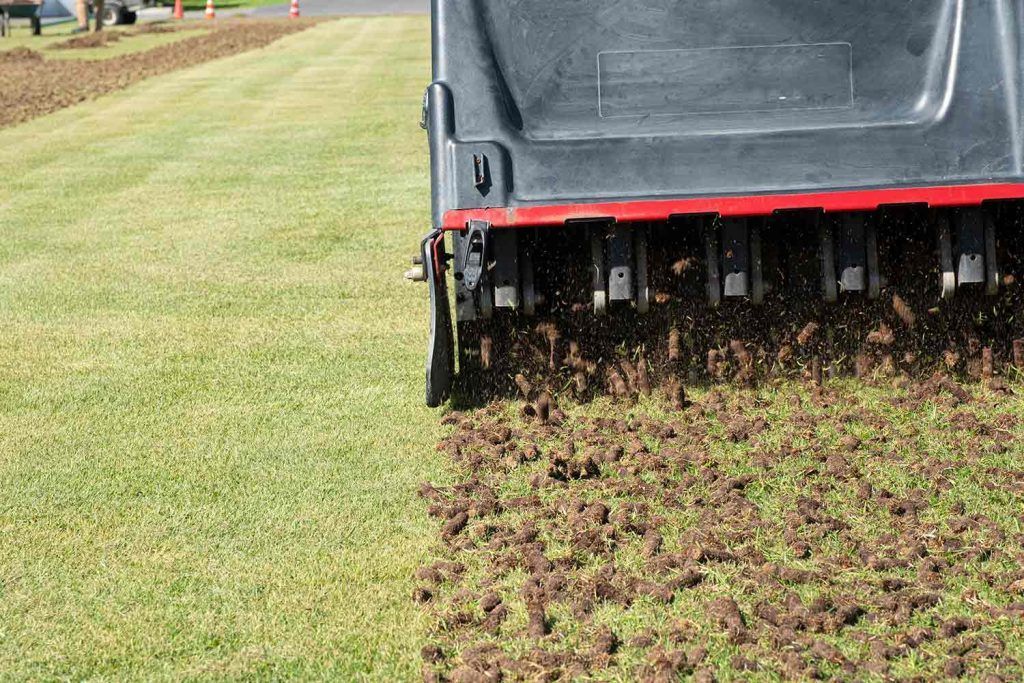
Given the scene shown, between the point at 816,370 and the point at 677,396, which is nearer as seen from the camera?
the point at 677,396

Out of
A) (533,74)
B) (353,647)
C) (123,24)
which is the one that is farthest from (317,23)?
(353,647)

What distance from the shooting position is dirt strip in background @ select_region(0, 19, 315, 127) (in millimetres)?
18244

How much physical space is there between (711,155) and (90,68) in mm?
18861

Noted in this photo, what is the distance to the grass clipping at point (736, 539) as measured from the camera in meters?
3.64

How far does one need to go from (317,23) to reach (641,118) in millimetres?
27129

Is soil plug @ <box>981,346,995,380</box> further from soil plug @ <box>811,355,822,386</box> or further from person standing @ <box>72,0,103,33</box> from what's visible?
person standing @ <box>72,0,103,33</box>

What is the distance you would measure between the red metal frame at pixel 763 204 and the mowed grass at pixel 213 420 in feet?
3.23

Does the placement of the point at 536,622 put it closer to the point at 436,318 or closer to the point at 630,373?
the point at 436,318

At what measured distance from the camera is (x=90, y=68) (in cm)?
2245

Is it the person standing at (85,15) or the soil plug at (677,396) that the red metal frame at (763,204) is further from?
the person standing at (85,15)

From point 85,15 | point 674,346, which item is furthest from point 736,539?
point 85,15

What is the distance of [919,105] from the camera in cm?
563

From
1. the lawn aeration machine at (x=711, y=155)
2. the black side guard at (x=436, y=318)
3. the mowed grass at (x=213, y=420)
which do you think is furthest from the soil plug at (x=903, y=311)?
the mowed grass at (x=213, y=420)

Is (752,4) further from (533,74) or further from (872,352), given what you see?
(872,352)
